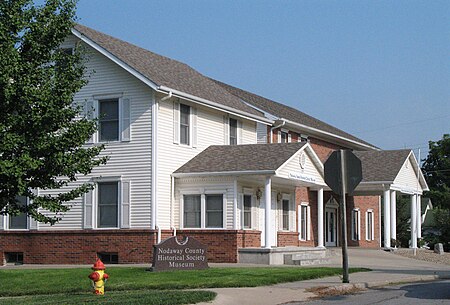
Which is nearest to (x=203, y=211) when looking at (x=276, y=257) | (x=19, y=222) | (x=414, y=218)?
(x=276, y=257)

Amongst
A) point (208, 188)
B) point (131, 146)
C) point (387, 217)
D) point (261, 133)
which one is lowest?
point (387, 217)

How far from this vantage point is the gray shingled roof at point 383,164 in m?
→ 38.9

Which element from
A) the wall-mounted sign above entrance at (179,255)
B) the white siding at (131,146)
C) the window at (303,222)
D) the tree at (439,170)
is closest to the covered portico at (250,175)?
the white siding at (131,146)

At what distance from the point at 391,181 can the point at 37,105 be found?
25.0 meters

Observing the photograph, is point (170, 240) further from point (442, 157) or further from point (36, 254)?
point (442, 157)

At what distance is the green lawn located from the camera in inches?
612

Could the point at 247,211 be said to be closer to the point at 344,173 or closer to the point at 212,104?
the point at 212,104

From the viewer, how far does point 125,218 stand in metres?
28.7

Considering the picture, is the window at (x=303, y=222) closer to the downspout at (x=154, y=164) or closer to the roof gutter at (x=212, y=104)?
the roof gutter at (x=212, y=104)

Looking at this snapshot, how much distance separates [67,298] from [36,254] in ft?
46.8

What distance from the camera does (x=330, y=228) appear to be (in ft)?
140

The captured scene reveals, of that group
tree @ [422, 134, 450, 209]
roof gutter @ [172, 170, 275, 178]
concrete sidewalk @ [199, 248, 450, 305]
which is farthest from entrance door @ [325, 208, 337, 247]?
tree @ [422, 134, 450, 209]

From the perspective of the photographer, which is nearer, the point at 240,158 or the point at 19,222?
the point at 240,158

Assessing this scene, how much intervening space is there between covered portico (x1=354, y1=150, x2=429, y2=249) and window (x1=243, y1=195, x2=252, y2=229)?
9495 millimetres
